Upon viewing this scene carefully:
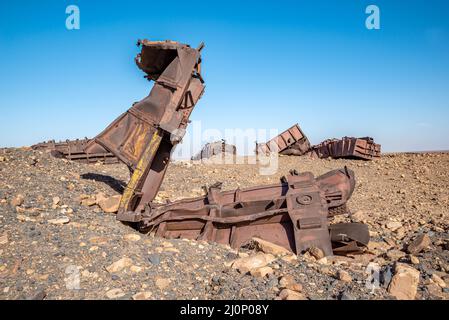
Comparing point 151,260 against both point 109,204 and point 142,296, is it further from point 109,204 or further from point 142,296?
point 109,204

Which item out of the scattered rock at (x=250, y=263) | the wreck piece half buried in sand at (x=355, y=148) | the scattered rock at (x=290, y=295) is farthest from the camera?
the wreck piece half buried in sand at (x=355, y=148)

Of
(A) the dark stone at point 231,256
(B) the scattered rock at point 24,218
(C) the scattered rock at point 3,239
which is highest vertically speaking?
(B) the scattered rock at point 24,218

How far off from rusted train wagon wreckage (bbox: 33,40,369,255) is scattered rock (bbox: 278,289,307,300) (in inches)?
43.4

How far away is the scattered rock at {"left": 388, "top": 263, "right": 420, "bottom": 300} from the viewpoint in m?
2.76

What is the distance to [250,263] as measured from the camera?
335 cm

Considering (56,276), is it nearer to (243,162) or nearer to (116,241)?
(116,241)

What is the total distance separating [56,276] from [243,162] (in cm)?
1118

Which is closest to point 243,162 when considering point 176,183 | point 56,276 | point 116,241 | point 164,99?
point 176,183

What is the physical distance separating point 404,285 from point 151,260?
8.00ft

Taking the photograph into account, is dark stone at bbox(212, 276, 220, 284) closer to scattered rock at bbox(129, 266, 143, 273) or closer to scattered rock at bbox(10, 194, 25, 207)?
scattered rock at bbox(129, 266, 143, 273)

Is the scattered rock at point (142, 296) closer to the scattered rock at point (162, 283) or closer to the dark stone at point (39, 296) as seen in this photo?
the scattered rock at point (162, 283)

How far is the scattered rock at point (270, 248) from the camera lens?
12.6 feet

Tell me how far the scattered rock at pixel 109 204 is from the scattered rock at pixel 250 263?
2.42m

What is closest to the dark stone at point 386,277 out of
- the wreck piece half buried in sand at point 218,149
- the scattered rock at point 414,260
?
the scattered rock at point 414,260
